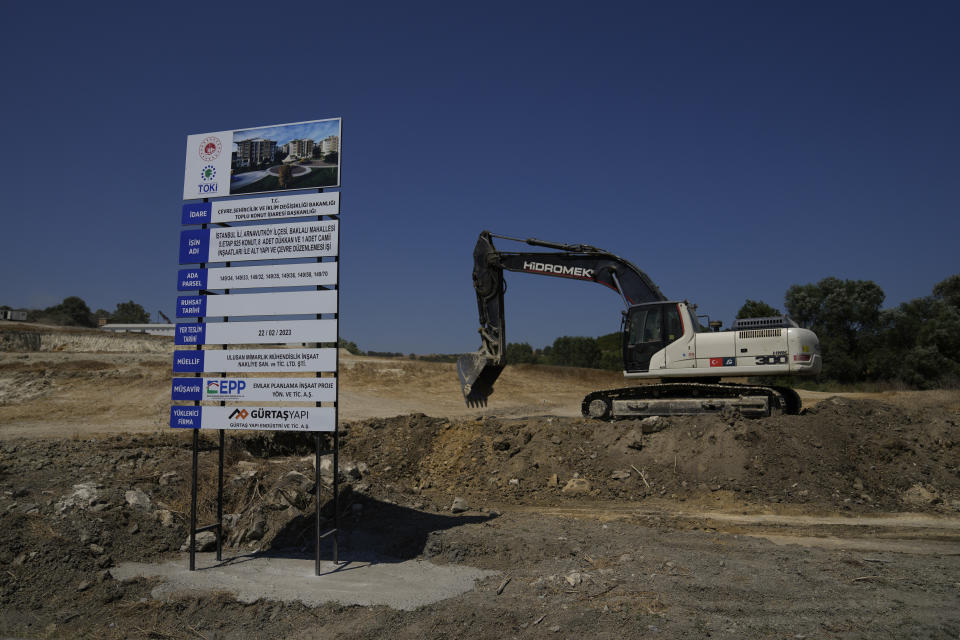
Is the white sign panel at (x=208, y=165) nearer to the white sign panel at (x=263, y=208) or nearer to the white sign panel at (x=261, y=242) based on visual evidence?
the white sign panel at (x=263, y=208)

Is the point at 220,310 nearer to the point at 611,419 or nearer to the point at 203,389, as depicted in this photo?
the point at 203,389

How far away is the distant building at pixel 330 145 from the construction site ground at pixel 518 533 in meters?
4.46

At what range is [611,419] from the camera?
1498 cm

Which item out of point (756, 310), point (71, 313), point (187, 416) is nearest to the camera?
point (187, 416)

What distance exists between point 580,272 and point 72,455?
37.5 ft

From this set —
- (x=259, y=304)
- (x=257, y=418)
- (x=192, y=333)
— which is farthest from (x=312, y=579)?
(x=192, y=333)

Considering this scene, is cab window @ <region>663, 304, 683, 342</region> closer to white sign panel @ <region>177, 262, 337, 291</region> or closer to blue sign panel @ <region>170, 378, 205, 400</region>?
white sign panel @ <region>177, 262, 337, 291</region>

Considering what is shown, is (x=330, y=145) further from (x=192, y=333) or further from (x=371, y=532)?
(x=371, y=532)

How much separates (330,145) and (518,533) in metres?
5.01

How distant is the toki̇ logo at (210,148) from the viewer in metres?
7.34

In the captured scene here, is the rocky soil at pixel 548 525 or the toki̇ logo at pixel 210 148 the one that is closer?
the rocky soil at pixel 548 525

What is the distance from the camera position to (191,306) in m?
7.14

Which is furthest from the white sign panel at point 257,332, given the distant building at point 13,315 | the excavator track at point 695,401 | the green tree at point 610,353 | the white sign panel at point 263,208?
the distant building at point 13,315

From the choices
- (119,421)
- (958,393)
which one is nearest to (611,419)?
(119,421)
